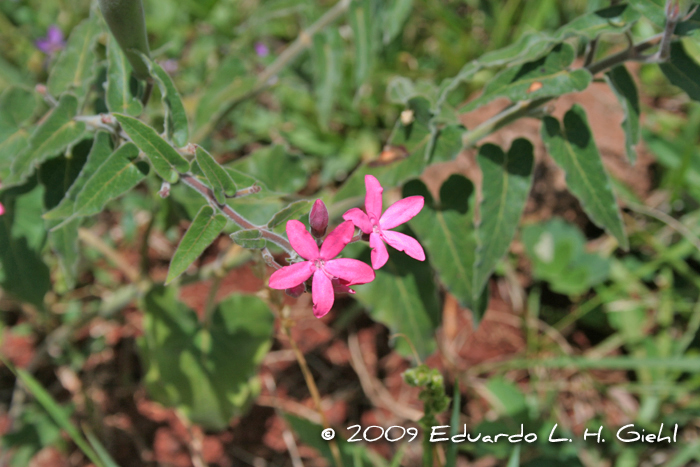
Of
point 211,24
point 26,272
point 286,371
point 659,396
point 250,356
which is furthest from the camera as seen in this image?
point 211,24

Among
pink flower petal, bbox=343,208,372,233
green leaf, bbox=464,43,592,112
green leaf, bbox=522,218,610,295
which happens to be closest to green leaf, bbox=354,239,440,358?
green leaf, bbox=464,43,592,112

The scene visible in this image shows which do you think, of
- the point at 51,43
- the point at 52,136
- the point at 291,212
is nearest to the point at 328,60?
the point at 52,136

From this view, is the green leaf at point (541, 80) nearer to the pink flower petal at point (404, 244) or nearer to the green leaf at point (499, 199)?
the green leaf at point (499, 199)

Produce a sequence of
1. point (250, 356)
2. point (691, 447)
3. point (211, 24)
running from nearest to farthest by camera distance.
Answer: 1. point (691, 447)
2. point (250, 356)
3. point (211, 24)

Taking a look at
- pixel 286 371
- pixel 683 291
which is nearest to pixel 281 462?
pixel 286 371

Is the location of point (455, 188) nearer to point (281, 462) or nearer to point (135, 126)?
point (135, 126)

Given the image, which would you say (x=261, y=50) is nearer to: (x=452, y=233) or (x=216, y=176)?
(x=452, y=233)
